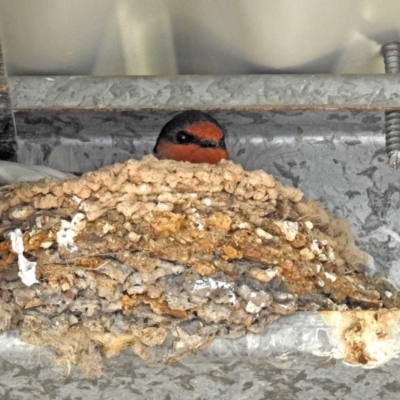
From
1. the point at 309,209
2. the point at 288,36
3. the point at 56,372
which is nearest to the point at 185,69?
the point at 288,36

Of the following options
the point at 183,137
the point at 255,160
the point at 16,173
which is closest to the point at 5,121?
the point at 16,173

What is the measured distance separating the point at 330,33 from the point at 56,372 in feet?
3.45

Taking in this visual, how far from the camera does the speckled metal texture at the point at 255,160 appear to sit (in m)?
1.96

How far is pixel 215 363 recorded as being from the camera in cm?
196

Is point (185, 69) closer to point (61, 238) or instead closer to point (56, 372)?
point (61, 238)

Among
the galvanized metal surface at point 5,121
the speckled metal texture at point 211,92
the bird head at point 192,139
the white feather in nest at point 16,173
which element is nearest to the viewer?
the galvanized metal surface at point 5,121

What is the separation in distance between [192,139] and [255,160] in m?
0.22

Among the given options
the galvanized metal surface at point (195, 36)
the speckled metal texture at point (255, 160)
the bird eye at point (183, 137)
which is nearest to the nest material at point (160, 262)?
the speckled metal texture at point (255, 160)

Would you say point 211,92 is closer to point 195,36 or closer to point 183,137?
point 195,36

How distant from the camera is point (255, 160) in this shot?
2818 mm

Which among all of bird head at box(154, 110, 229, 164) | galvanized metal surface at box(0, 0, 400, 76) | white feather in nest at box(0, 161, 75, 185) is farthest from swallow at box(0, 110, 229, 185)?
galvanized metal surface at box(0, 0, 400, 76)

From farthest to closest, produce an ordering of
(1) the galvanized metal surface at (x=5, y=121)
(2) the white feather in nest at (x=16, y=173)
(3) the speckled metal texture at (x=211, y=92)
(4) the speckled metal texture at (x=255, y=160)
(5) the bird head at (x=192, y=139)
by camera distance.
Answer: (5) the bird head at (x=192, y=139) < (2) the white feather in nest at (x=16, y=173) < (3) the speckled metal texture at (x=211, y=92) < (1) the galvanized metal surface at (x=5, y=121) < (4) the speckled metal texture at (x=255, y=160)

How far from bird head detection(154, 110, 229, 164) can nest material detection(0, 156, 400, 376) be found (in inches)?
15.0

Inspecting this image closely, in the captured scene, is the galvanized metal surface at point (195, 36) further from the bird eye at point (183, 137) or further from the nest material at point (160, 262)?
the bird eye at point (183, 137)
